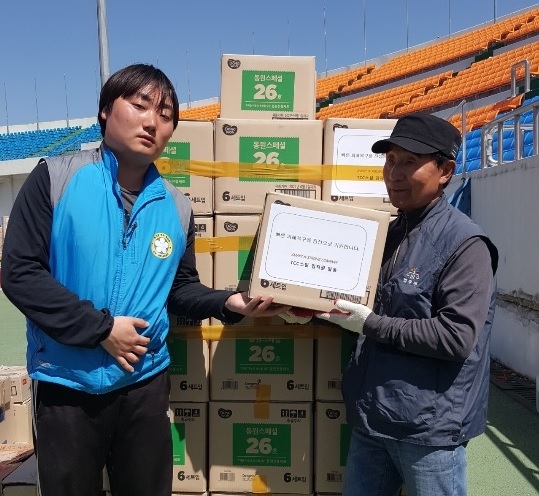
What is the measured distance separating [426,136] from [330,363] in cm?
114

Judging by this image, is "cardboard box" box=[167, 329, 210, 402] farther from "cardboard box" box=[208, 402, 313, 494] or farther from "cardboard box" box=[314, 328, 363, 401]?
"cardboard box" box=[314, 328, 363, 401]

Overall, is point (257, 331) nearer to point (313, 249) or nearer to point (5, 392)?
point (313, 249)

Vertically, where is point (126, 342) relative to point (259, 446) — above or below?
above

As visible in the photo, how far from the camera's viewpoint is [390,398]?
173 centimetres

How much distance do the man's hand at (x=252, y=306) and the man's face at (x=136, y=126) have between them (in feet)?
1.93

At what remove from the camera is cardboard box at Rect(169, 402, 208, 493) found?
2461mm

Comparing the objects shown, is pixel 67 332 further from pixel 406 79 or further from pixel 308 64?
pixel 406 79

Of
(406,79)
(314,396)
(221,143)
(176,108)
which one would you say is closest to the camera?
(176,108)

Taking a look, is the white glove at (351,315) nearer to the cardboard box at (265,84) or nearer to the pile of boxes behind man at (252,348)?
the pile of boxes behind man at (252,348)

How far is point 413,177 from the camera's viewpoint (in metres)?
1.76

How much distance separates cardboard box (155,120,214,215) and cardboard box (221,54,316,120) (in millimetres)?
174

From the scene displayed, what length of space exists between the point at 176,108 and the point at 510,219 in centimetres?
466

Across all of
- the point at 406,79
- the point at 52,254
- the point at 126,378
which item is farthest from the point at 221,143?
the point at 406,79

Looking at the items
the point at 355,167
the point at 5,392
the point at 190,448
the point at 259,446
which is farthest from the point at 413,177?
the point at 5,392
